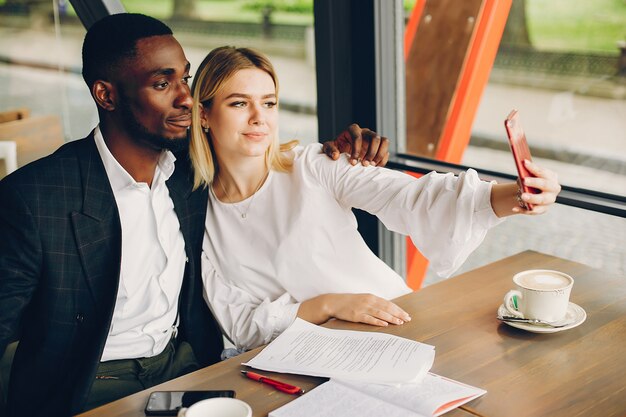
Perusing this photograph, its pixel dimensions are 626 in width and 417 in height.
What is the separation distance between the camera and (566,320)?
5.28ft

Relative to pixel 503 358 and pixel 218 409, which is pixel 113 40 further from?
pixel 503 358

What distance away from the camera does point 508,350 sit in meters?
1.52

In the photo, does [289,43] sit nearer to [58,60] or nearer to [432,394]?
[58,60]

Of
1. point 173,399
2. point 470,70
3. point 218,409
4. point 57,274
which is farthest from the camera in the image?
point 470,70

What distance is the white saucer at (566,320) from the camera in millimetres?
1564

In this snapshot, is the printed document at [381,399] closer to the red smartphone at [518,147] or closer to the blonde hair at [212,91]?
the red smartphone at [518,147]

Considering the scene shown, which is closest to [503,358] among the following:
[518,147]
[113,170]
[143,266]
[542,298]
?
[542,298]

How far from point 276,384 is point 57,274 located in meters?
0.75

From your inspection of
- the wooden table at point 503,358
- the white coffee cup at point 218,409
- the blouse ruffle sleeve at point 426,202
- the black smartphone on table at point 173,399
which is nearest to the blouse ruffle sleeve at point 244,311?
the wooden table at point 503,358

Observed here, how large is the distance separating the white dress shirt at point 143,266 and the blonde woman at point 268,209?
0.11 meters

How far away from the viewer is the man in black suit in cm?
185

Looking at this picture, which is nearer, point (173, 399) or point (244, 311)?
point (173, 399)

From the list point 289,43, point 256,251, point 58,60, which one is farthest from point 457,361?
point 58,60

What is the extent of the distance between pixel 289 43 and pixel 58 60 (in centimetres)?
126
